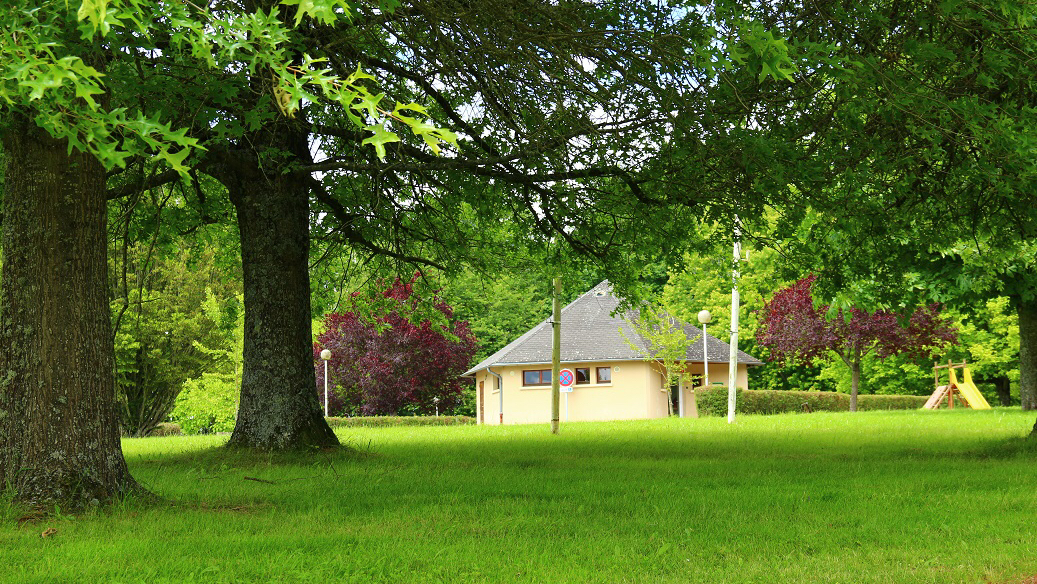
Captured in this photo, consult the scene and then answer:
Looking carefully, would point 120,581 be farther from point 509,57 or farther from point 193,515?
point 509,57

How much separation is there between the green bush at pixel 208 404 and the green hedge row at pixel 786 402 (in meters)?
16.0

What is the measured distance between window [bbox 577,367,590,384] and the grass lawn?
26.4m

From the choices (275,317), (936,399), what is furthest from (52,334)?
(936,399)

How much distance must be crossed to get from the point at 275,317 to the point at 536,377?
2756 centimetres

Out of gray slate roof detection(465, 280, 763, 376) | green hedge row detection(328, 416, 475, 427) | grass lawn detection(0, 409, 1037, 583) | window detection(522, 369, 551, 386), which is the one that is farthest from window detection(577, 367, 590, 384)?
grass lawn detection(0, 409, 1037, 583)

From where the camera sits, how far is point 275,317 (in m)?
11.9

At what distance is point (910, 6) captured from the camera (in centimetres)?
911

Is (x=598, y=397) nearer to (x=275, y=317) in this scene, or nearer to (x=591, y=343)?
(x=591, y=343)

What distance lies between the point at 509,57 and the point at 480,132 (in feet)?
12.5

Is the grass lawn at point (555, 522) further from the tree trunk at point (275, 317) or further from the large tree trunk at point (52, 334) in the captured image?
the tree trunk at point (275, 317)

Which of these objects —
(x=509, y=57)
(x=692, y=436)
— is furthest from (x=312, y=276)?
(x=509, y=57)

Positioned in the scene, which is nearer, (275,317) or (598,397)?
(275,317)

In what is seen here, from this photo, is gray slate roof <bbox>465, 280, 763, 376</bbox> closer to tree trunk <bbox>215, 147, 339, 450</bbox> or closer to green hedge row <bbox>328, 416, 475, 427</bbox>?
green hedge row <bbox>328, 416, 475, 427</bbox>

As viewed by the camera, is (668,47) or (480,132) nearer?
(668,47)
